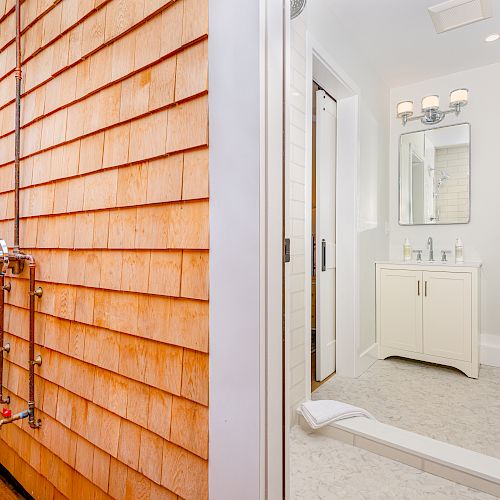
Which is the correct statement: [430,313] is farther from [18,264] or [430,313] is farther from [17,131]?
[17,131]

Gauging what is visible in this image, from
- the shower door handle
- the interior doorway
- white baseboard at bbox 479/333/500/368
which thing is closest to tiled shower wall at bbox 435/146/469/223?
white baseboard at bbox 479/333/500/368

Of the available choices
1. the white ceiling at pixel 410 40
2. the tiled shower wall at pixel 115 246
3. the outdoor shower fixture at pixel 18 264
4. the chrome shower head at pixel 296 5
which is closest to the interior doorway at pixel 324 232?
the white ceiling at pixel 410 40

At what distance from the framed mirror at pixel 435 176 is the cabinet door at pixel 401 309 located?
76 centimetres

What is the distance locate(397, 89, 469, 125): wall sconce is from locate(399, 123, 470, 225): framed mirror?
4.8 inches

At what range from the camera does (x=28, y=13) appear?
178 cm

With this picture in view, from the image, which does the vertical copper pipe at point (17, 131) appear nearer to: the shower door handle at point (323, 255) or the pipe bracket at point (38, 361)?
the pipe bracket at point (38, 361)

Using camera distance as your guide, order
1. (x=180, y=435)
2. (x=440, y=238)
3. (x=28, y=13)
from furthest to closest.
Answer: (x=440, y=238) → (x=28, y=13) → (x=180, y=435)

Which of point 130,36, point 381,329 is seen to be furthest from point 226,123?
point 381,329

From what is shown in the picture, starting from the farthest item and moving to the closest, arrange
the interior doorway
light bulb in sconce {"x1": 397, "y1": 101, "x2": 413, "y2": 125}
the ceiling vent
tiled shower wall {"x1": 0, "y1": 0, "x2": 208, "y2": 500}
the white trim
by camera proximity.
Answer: light bulb in sconce {"x1": 397, "y1": 101, "x2": 413, "y2": 125} → the white trim → the interior doorway → the ceiling vent → tiled shower wall {"x1": 0, "y1": 0, "x2": 208, "y2": 500}

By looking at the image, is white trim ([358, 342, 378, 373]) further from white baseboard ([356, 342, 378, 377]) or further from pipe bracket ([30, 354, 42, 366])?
pipe bracket ([30, 354, 42, 366])

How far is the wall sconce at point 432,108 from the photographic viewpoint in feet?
10.9

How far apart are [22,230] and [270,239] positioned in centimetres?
150

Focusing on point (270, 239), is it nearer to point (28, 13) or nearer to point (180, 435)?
point (180, 435)

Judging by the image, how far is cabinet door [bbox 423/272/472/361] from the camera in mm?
2979
